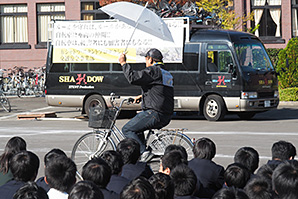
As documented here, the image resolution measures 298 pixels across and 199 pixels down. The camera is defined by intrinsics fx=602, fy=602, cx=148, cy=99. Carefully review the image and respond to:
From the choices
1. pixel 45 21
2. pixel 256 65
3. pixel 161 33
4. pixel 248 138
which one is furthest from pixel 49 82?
pixel 45 21

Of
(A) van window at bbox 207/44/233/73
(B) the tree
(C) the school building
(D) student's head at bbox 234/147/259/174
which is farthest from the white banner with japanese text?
(C) the school building

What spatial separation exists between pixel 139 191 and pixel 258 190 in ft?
3.31

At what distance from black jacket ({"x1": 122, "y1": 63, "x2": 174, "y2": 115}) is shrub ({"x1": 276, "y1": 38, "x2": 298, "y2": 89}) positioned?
15.2 meters

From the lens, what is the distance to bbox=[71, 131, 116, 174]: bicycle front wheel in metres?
9.01

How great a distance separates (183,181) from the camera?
4891 mm

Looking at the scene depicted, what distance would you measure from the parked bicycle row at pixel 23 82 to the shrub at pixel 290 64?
39.1ft

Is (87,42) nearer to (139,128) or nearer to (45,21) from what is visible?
(139,128)

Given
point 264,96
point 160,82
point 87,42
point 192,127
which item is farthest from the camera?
point 87,42

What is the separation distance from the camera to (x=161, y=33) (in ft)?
32.2

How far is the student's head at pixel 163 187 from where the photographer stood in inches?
177

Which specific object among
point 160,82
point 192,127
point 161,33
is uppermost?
point 161,33

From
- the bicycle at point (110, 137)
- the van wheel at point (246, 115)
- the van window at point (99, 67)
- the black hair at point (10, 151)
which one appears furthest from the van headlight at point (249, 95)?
the black hair at point (10, 151)

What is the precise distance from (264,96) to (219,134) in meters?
3.48

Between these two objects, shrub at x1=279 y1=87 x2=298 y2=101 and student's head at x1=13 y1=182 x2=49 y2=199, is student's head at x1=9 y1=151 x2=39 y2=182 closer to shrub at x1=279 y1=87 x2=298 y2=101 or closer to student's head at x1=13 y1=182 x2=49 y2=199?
student's head at x1=13 y1=182 x2=49 y2=199
